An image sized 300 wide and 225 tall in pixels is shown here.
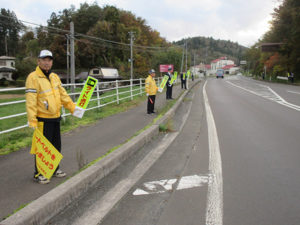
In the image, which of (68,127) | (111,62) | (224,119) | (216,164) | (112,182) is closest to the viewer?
(112,182)

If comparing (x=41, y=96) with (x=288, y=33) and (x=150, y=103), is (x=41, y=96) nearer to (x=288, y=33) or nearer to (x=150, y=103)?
(x=150, y=103)

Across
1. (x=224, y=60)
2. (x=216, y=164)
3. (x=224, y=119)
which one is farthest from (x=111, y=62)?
(x=224, y=60)

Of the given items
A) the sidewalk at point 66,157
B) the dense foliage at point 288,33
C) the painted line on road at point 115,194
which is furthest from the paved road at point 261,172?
the dense foliage at point 288,33

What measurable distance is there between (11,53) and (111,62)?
2347 inches

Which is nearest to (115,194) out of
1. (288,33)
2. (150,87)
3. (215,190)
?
(215,190)

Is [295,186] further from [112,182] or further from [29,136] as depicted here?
[29,136]

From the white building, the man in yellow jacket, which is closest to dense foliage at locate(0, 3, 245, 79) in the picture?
the white building

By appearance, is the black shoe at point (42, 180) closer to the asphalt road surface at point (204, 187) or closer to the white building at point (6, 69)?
the asphalt road surface at point (204, 187)

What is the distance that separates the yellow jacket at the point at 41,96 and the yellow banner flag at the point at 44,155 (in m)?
0.26

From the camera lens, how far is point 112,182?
4238 mm

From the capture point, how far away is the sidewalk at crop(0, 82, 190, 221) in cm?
357

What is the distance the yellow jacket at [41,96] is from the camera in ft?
12.4

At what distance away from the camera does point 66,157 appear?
5246 millimetres

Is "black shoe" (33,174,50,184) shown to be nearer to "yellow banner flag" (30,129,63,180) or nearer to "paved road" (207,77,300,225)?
"yellow banner flag" (30,129,63,180)
